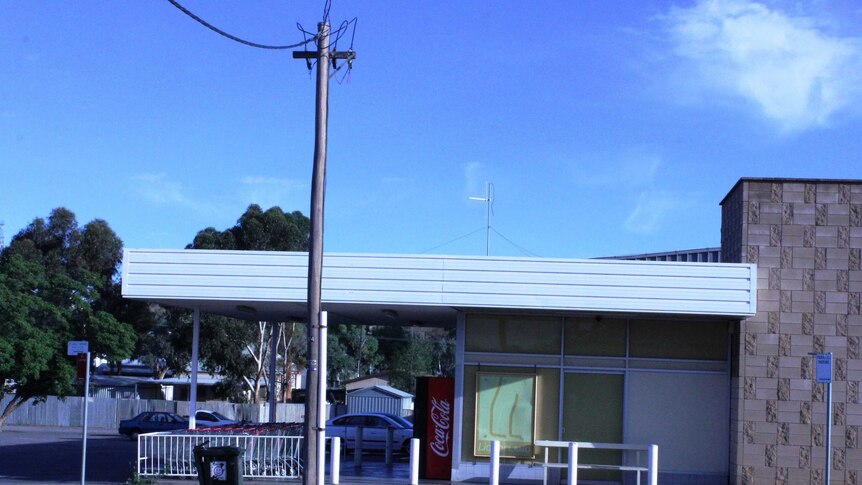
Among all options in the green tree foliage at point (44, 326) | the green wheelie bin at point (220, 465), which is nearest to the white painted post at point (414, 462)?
the green wheelie bin at point (220, 465)

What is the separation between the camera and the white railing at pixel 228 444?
1895 cm

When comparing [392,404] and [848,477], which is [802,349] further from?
[392,404]

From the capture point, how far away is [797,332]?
18469 mm

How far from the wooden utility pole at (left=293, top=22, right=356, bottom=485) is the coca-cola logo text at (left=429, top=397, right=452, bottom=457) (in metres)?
6.46

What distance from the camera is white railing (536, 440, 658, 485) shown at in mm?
17188

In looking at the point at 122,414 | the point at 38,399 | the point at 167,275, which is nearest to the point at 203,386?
the point at 122,414

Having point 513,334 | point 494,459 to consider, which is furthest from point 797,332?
point 494,459

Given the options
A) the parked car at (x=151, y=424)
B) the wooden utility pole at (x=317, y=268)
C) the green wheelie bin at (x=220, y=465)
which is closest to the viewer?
the wooden utility pole at (x=317, y=268)

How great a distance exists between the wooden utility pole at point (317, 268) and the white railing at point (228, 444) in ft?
17.5

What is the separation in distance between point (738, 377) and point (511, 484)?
15.6ft

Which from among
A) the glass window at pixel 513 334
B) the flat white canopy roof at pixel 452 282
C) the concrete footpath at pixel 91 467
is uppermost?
the flat white canopy roof at pixel 452 282

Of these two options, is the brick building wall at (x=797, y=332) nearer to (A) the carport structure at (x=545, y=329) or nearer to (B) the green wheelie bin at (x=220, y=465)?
(A) the carport structure at (x=545, y=329)

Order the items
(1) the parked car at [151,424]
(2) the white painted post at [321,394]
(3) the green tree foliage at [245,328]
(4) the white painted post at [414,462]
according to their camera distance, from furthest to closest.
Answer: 1. (3) the green tree foliage at [245,328]
2. (1) the parked car at [151,424]
3. (4) the white painted post at [414,462]
4. (2) the white painted post at [321,394]

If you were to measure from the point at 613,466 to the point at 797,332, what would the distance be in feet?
13.9
